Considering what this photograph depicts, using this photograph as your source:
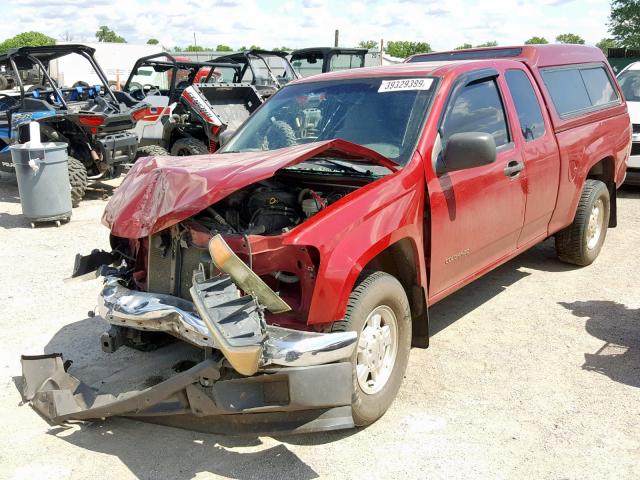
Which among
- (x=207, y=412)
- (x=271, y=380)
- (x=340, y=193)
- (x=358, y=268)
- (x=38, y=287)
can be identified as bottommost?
(x=38, y=287)

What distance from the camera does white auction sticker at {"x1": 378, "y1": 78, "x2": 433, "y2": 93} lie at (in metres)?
4.23

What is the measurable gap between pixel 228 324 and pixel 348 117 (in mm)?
2066

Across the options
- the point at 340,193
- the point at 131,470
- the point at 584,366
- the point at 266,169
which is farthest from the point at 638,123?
the point at 131,470

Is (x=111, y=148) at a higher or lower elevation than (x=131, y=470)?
higher

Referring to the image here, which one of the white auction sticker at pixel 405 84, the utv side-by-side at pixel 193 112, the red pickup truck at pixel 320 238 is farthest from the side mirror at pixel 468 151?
the utv side-by-side at pixel 193 112

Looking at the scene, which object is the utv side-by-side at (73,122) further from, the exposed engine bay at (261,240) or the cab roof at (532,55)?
the exposed engine bay at (261,240)

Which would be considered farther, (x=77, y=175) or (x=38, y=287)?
(x=77, y=175)

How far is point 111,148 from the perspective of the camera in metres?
9.91

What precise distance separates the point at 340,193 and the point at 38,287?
11.7ft

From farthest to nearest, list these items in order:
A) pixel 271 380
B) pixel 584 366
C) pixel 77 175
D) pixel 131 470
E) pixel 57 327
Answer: pixel 77 175
pixel 57 327
pixel 584 366
pixel 131 470
pixel 271 380

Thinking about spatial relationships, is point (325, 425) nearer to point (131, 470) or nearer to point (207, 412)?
point (207, 412)

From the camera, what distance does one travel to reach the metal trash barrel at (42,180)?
26.7 feet

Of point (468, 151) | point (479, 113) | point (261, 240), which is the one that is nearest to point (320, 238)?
point (261, 240)

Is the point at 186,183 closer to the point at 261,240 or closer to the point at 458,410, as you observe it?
the point at 261,240
